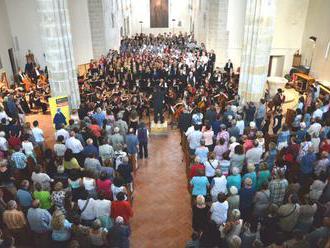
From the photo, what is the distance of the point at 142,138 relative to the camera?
32.6ft

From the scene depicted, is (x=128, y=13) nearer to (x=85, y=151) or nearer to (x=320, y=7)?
(x=320, y=7)

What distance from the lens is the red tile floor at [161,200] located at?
7.05 meters

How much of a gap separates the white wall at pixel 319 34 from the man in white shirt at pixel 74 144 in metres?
13.2

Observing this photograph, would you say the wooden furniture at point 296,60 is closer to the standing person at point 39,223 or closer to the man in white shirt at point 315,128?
the man in white shirt at point 315,128

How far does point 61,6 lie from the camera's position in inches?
434

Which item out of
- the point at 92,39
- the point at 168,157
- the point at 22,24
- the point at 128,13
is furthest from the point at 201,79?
the point at 128,13

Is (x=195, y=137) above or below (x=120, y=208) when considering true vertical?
above

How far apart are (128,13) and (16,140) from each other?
2687 cm

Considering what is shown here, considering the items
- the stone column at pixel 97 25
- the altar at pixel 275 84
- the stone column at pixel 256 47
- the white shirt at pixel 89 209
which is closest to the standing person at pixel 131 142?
the white shirt at pixel 89 209

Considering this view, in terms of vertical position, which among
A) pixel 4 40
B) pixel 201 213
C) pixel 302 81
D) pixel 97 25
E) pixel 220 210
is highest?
pixel 97 25

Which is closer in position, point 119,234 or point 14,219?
point 119,234

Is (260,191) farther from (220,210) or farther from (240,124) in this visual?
(240,124)

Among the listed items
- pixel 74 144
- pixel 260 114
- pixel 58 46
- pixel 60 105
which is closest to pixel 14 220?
pixel 74 144

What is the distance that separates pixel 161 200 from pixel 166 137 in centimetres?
399
